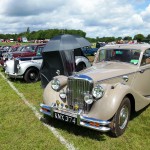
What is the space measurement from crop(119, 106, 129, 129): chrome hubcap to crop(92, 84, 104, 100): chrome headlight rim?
0.62 m

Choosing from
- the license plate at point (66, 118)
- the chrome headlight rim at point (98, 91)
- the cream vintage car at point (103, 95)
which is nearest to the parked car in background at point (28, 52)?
the cream vintage car at point (103, 95)

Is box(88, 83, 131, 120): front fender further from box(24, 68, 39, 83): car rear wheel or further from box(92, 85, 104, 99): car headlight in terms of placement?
box(24, 68, 39, 83): car rear wheel

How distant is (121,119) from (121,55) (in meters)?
2.12

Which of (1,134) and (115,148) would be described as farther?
(1,134)

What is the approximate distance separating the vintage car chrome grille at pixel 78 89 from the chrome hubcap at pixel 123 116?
79 cm

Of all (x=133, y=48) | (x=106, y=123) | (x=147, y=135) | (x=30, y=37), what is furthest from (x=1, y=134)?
(x=30, y=37)

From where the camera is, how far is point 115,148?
4.54 metres

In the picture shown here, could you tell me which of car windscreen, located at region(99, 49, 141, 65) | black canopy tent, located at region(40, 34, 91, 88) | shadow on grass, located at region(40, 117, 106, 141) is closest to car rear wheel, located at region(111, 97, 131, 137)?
shadow on grass, located at region(40, 117, 106, 141)

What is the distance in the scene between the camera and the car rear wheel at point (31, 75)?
11.0 m

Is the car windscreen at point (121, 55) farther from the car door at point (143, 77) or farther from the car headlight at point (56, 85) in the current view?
the car headlight at point (56, 85)

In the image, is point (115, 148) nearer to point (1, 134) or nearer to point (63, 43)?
point (1, 134)

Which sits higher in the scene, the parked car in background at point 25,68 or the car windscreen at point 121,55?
the car windscreen at point 121,55

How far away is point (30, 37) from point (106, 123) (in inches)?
5524

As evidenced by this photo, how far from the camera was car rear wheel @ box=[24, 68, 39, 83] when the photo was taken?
11.0 metres
